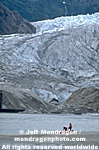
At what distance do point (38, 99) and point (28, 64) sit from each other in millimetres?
20220

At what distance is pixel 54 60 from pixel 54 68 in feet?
8.45

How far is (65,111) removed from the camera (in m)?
71.0

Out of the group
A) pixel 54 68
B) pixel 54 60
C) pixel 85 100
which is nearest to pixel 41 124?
pixel 85 100

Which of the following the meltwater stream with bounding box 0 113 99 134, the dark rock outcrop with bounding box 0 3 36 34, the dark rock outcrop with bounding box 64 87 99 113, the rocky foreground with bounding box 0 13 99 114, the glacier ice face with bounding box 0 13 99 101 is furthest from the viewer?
the dark rock outcrop with bounding box 0 3 36 34

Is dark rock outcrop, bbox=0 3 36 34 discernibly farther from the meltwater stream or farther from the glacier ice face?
the meltwater stream

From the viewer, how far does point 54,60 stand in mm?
95000

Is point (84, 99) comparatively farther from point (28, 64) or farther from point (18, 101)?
point (28, 64)

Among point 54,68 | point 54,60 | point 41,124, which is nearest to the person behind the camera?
point 41,124

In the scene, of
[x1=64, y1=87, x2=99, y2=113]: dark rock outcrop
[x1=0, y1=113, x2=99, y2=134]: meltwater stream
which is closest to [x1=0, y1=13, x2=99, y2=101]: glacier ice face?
[x1=64, y1=87, x2=99, y2=113]: dark rock outcrop

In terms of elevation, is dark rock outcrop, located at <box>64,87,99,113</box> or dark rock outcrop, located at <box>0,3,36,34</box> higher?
dark rock outcrop, located at <box>0,3,36,34</box>

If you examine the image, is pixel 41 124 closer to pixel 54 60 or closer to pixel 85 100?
pixel 85 100

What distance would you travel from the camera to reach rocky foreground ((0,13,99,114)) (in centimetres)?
7175

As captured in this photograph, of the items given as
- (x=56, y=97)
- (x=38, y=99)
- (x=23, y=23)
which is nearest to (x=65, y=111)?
(x=38, y=99)

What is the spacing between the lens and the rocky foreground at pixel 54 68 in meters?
71.8
